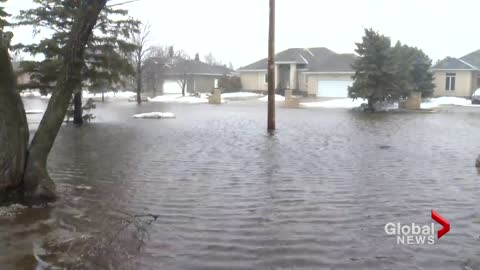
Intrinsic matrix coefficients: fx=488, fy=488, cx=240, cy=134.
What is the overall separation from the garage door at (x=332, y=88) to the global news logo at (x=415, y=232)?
148 feet

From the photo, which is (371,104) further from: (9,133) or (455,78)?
(9,133)

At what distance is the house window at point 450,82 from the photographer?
164ft

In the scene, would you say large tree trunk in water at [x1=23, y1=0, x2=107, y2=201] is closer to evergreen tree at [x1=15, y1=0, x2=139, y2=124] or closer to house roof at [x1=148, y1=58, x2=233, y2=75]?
evergreen tree at [x1=15, y1=0, x2=139, y2=124]

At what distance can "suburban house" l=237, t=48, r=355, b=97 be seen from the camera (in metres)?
50.3

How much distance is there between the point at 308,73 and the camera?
170ft

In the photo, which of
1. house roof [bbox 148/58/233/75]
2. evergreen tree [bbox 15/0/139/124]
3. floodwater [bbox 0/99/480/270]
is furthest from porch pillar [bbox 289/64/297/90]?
floodwater [bbox 0/99/480/270]

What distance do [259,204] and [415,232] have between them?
7.11ft

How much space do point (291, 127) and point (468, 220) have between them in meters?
13.6

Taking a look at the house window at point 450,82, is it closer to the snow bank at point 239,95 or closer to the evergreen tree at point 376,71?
the snow bank at point 239,95

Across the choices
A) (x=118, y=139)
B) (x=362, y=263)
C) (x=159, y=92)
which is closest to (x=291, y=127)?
(x=118, y=139)

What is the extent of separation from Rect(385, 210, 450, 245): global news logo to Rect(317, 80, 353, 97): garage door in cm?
4513

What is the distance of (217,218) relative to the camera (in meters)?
6.05

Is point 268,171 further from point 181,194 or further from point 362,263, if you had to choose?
point 362,263

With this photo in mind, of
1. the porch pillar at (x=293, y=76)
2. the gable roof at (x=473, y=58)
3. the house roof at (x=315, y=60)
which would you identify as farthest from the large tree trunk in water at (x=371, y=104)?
the gable roof at (x=473, y=58)
